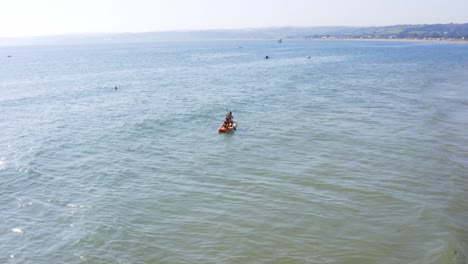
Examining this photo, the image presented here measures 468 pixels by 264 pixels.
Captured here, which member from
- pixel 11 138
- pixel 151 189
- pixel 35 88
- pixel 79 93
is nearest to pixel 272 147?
pixel 151 189

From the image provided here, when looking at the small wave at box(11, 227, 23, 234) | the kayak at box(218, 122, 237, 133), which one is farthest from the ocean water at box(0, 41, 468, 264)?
the kayak at box(218, 122, 237, 133)

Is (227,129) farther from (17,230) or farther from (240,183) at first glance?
(17,230)

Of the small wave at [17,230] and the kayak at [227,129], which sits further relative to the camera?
the kayak at [227,129]

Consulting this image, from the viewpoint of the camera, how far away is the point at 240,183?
24.7 meters

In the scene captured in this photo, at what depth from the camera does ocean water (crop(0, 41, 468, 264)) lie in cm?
1767

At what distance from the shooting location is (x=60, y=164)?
29.2 meters

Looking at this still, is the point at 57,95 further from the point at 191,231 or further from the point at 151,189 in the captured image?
the point at 191,231

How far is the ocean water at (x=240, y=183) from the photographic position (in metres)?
17.7

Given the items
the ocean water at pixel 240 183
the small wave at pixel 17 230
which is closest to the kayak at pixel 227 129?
the ocean water at pixel 240 183

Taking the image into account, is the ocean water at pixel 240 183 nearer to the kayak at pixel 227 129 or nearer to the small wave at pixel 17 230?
the small wave at pixel 17 230

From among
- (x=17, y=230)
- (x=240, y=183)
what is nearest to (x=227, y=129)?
(x=240, y=183)

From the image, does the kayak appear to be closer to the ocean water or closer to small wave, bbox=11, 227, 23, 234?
the ocean water

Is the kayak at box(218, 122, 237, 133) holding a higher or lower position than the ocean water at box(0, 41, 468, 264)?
higher

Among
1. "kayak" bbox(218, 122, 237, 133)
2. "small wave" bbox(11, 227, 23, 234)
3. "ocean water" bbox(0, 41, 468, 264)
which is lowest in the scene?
"small wave" bbox(11, 227, 23, 234)
